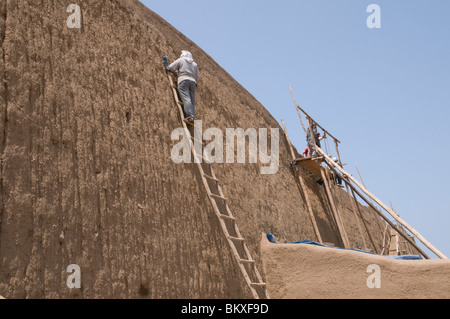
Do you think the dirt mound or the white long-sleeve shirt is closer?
the dirt mound

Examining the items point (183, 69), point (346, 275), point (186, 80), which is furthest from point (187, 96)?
point (346, 275)

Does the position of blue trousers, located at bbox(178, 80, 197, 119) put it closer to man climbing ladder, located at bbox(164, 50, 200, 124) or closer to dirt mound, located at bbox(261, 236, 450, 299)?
man climbing ladder, located at bbox(164, 50, 200, 124)

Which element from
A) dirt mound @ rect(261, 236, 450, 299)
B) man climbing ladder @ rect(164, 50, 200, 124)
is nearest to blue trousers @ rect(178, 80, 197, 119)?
man climbing ladder @ rect(164, 50, 200, 124)

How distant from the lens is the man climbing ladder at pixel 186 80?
17.3ft

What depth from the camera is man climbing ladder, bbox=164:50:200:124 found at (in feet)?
17.3

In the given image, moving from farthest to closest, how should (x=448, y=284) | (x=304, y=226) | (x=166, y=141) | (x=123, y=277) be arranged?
(x=304, y=226) < (x=166, y=141) < (x=123, y=277) < (x=448, y=284)

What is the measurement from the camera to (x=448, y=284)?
2.76m

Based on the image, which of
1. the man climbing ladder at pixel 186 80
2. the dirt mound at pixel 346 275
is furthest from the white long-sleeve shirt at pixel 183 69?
the dirt mound at pixel 346 275

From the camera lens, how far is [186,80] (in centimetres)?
530

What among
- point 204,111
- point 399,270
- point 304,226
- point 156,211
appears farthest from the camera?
point 304,226

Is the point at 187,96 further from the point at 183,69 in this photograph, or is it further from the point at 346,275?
the point at 346,275
